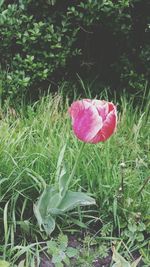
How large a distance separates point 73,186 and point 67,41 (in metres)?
1.19

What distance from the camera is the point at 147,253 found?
252 cm

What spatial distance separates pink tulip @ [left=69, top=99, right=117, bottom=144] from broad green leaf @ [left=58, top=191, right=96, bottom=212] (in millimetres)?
278

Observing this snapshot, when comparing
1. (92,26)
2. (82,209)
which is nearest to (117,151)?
(82,209)

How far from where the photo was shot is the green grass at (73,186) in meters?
2.52

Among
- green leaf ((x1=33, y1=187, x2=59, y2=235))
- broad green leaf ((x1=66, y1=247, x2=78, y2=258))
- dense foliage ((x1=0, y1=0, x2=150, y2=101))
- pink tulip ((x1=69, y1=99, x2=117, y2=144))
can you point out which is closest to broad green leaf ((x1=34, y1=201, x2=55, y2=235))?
green leaf ((x1=33, y1=187, x2=59, y2=235))

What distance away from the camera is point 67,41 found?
11.6 ft

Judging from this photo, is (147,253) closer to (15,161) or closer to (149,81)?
(15,161)

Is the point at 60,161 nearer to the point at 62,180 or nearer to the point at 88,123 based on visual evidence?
the point at 62,180

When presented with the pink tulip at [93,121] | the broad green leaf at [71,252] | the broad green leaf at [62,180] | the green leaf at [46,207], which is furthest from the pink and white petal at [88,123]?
the broad green leaf at [71,252]

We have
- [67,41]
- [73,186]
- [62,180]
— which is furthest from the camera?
[67,41]

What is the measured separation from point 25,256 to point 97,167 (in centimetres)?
53

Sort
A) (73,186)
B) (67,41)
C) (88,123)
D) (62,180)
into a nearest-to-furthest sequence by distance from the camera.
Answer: (88,123), (62,180), (73,186), (67,41)

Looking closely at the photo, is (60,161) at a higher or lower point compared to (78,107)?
lower

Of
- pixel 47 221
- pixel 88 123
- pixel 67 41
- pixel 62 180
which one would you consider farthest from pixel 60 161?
pixel 67 41
